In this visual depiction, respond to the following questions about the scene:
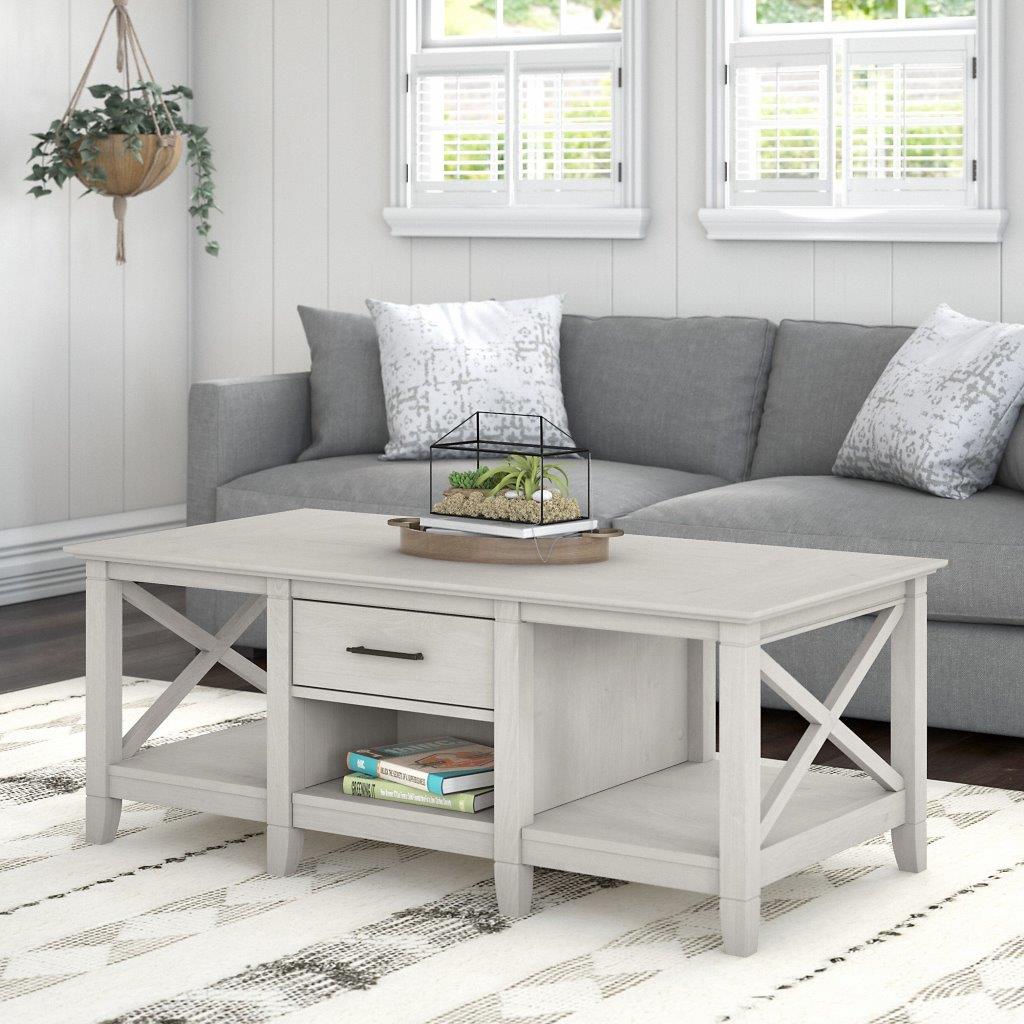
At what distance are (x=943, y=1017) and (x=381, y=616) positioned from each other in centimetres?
93

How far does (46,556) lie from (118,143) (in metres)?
1.21

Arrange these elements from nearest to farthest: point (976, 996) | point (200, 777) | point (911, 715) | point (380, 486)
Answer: point (976, 996) → point (911, 715) → point (200, 777) → point (380, 486)

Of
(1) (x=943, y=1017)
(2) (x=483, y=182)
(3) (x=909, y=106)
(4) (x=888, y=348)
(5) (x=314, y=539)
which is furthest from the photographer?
(2) (x=483, y=182)

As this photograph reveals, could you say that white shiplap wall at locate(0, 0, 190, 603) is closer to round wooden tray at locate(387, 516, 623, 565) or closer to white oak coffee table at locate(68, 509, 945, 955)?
white oak coffee table at locate(68, 509, 945, 955)

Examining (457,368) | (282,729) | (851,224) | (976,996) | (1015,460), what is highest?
(851,224)

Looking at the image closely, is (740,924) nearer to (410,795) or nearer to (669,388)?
(410,795)

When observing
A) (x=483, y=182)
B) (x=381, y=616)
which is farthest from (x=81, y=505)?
(x=381, y=616)

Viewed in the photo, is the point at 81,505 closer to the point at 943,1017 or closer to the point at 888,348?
the point at 888,348

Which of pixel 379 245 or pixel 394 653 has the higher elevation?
pixel 379 245

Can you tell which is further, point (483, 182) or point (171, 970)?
Answer: point (483, 182)

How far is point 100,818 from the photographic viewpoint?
2740 millimetres

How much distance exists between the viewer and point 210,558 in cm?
261

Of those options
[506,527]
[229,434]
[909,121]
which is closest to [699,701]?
[506,527]

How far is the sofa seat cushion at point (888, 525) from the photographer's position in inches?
131
